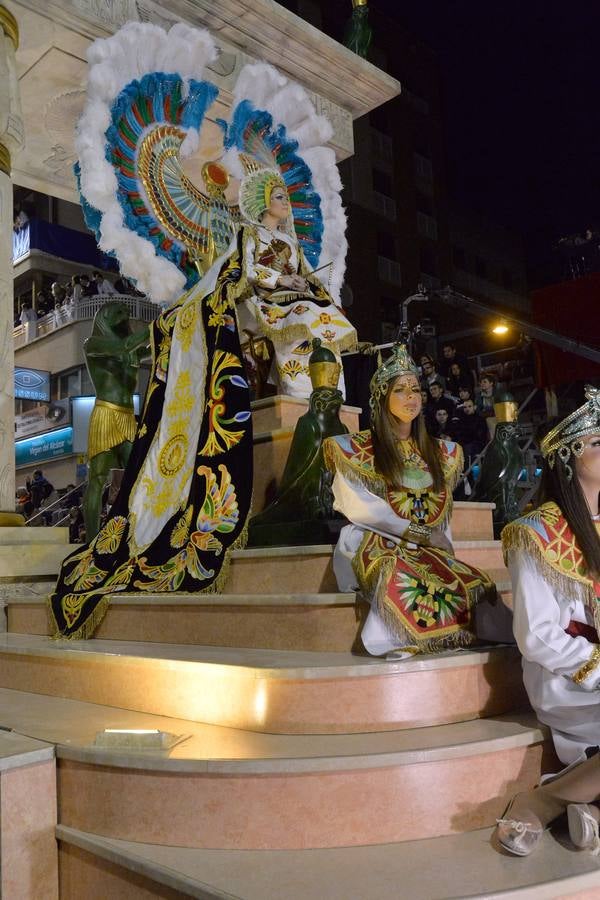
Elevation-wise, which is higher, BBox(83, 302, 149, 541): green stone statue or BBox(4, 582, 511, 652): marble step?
BBox(83, 302, 149, 541): green stone statue

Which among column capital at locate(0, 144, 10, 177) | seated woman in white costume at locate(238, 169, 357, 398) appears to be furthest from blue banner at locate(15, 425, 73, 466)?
seated woman in white costume at locate(238, 169, 357, 398)

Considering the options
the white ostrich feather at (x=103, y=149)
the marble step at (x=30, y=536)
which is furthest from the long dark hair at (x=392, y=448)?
the white ostrich feather at (x=103, y=149)

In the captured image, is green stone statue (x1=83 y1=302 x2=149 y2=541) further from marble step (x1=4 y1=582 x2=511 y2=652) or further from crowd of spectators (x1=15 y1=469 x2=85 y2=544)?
crowd of spectators (x1=15 y1=469 x2=85 y2=544)

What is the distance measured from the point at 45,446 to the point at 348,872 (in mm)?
17190

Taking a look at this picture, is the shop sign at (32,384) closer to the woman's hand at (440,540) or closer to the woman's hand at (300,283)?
the woman's hand at (300,283)

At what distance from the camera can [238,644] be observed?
2.88m

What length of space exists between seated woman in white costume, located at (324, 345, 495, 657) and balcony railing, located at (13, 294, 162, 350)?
1309cm

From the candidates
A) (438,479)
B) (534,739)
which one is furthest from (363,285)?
(534,739)

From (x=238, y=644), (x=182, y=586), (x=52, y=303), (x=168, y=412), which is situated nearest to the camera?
(x=238, y=644)

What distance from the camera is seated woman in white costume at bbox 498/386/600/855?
6.34ft

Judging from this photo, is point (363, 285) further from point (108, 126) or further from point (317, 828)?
point (317, 828)

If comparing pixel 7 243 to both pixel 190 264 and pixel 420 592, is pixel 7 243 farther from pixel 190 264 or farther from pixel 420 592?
pixel 420 592

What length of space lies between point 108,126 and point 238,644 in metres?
3.52

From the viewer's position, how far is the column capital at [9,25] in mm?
4941
